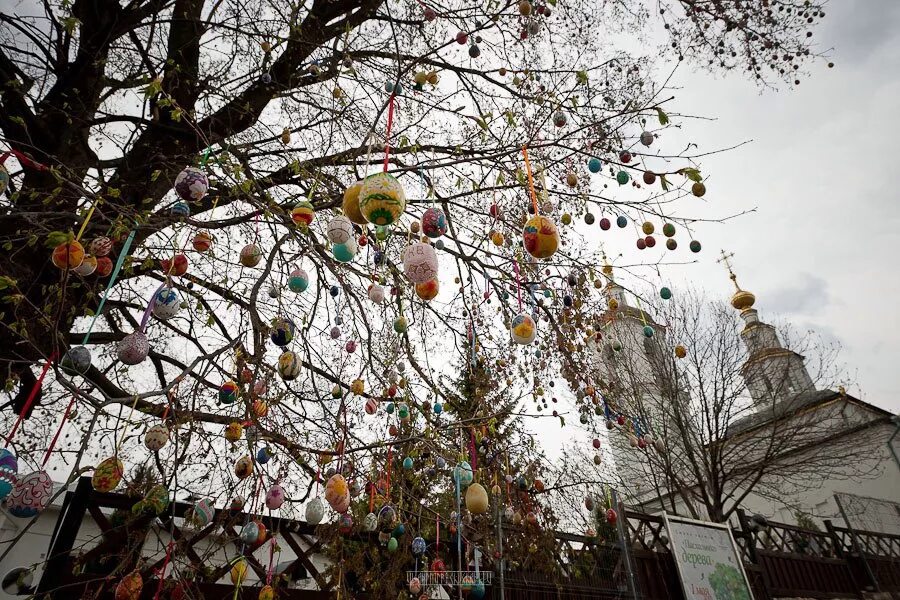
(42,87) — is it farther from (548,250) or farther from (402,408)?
(548,250)

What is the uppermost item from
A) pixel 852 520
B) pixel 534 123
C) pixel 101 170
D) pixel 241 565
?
pixel 534 123

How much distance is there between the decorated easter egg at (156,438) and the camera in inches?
103

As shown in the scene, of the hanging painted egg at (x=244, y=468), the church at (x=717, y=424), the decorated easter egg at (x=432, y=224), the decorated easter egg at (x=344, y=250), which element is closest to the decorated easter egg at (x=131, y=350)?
the hanging painted egg at (x=244, y=468)

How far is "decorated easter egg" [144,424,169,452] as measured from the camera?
8.57 ft

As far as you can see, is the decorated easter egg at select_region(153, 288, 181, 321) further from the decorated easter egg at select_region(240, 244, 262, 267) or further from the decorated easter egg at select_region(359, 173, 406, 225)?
the decorated easter egg at select_region(359, 173, 406, 225)

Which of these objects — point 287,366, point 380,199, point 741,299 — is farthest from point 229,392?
point 741,299

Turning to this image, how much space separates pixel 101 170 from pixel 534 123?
394cm

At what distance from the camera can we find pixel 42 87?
427cm

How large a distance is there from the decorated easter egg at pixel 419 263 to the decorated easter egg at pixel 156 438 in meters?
1.63

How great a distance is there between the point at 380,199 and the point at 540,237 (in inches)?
31.5

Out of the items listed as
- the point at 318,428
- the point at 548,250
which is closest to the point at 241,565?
the point at 318,428

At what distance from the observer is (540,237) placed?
2.31m

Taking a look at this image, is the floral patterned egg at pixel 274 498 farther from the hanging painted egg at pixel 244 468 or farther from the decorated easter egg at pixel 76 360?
the decorated easter egg at pixel 76 360

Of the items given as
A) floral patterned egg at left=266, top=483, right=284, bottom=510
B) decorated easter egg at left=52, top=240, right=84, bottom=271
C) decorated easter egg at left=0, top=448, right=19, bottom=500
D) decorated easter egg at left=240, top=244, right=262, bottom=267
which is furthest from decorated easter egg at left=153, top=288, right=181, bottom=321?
floral patterned egg at left=266, top=483, right=284, bottom=510
